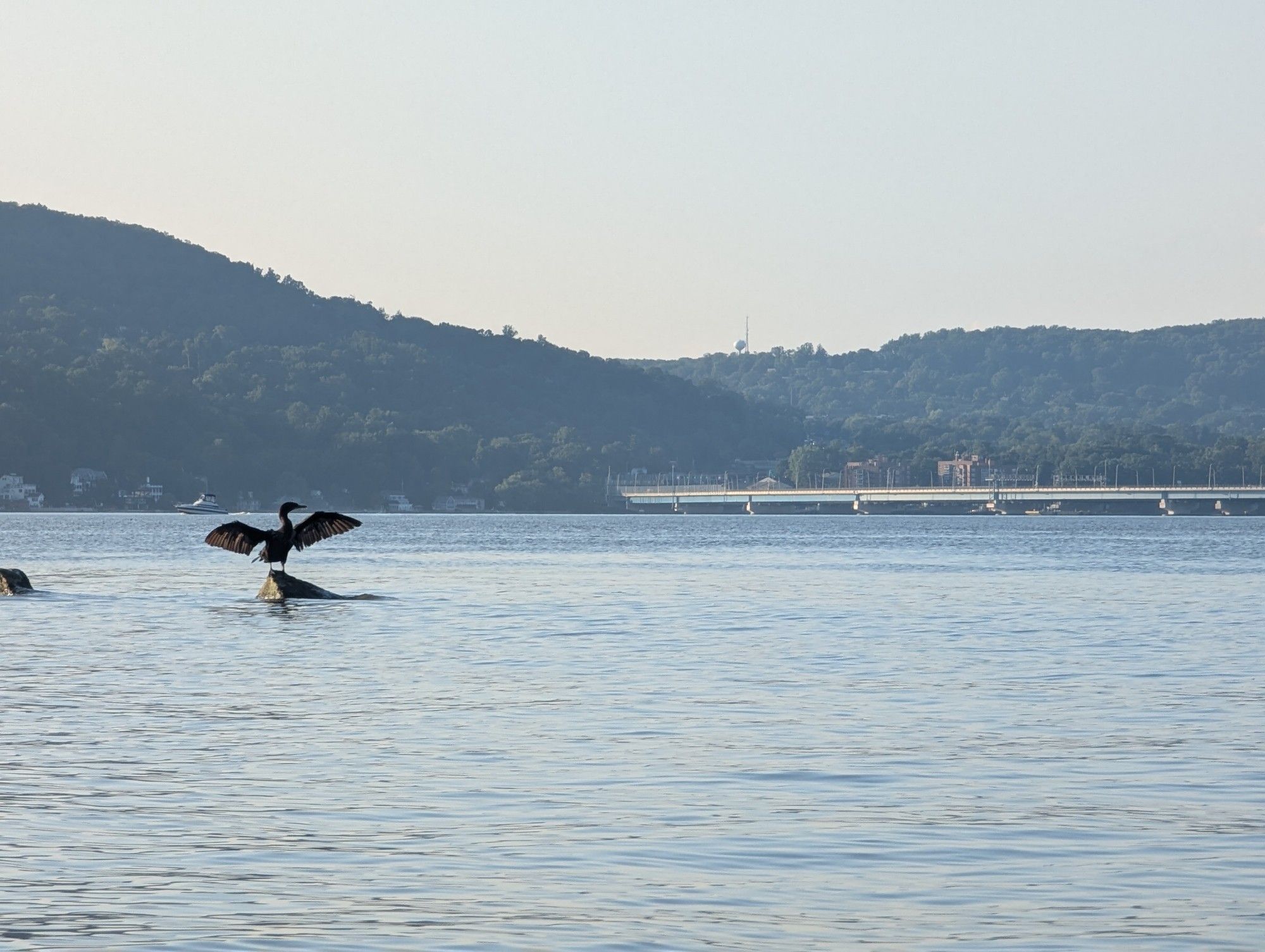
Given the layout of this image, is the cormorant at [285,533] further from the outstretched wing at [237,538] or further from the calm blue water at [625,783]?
the calm blue water at [625,783]

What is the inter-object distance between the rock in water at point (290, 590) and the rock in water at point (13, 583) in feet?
22.7

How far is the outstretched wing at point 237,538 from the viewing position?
4269 cm

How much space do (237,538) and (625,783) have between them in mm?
26974

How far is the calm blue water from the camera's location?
40.3 feet

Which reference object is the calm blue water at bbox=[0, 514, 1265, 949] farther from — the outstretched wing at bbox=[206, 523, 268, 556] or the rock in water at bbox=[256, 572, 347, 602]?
the rock in water at bbox=[256, 572, 347, 602]

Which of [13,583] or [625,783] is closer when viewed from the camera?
[625,783]

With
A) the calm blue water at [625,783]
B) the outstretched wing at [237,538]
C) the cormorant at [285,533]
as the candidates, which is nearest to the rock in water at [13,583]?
the calm blue water at [625,783]

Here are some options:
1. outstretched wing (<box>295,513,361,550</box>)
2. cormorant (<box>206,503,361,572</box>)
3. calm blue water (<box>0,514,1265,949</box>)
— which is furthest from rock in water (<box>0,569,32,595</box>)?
outstretched wing (<box>295,513,361,550</box>)

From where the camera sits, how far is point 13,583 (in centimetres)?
4772

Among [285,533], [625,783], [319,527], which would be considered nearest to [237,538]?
[285,533]

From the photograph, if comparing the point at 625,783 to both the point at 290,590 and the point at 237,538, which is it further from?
the point at 290,590

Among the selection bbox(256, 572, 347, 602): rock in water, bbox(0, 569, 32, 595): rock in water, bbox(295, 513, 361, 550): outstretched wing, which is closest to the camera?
bbox(295, 513, 361, 550): outstretched wing

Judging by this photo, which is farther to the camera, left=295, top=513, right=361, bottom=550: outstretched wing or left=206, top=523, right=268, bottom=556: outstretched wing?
left=295, top=513, right=361, bottom=550: outstretched wing

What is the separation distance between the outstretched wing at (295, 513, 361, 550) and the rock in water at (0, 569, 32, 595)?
28.5 feet
